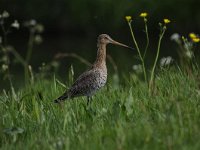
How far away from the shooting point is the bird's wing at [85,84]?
8562 millimetres

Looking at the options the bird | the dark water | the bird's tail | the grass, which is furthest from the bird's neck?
the dark water

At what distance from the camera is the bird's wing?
337 inches

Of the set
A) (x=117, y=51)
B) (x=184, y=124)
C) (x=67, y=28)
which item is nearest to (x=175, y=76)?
(x=184, y=124)

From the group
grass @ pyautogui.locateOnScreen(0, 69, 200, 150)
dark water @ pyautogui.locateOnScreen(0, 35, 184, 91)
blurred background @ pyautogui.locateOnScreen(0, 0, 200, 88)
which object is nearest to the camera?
grass @ pyautogui.locateOnScreen(0, 69, 200, 150)

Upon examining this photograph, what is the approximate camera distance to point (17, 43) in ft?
94.1

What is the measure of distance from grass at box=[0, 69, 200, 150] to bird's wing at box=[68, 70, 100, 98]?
0.45 feet

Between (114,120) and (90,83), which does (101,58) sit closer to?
(90,83)

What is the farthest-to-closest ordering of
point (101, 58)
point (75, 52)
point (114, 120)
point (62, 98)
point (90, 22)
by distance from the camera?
point (90, 22) → point (75, 52) → point (101, 58) → point (62, 98) → point (114, 120)

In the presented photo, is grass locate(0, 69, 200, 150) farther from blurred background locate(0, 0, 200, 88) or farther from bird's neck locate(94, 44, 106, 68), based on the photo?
blurred background locate(0, 0, 200, 88)

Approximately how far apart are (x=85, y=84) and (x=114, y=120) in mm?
1804

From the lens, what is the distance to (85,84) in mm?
8633

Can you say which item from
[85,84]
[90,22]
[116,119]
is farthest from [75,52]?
[116,119]

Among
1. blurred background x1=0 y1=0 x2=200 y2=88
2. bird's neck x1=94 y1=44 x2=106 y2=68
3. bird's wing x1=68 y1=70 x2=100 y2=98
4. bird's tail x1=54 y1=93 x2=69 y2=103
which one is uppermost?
blurred background x1=0 y1=0 x2=200 y2=88

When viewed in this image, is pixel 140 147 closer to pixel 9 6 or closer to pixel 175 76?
pixel 175 76
